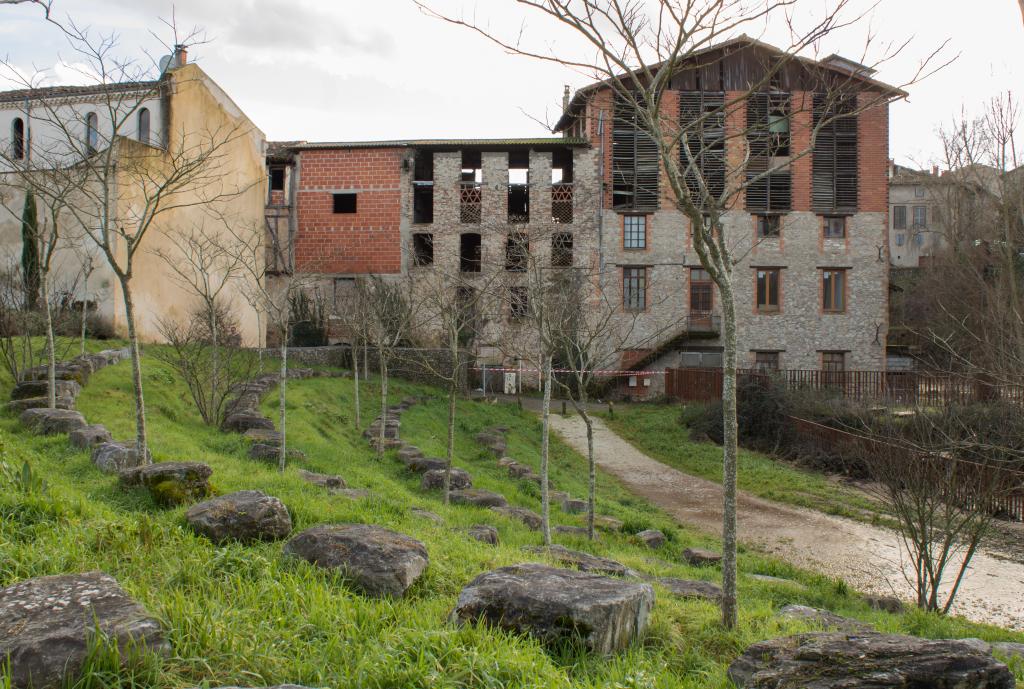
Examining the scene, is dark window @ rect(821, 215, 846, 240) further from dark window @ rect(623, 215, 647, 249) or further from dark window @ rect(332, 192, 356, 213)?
dark window @ rect(332, 192, 356, 213)

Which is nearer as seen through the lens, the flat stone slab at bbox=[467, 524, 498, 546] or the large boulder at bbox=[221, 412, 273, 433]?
the flat stone slab at bbox=[467, 524, 498, 546]

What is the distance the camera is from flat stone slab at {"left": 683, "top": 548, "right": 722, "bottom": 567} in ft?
30.6

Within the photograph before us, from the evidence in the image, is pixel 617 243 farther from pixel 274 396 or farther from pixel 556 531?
pixel 556 531

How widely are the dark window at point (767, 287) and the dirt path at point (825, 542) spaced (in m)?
16.7

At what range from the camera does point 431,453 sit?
15.2 metres

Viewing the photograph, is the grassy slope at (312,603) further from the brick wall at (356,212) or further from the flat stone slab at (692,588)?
the brick wall at (356,212)

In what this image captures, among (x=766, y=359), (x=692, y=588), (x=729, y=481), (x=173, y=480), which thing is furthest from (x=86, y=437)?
(x=766, y=359)

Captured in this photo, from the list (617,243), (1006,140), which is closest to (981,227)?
(1006,140)

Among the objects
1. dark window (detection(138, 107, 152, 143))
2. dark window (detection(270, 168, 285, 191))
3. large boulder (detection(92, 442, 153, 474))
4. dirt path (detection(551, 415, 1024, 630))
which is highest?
dark window (detection(270, 168, 285, 191))

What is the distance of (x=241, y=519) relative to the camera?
5453 millimetres

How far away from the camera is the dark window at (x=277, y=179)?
34.6 meters

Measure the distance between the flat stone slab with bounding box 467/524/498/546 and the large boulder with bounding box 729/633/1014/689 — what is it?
398 centimetres

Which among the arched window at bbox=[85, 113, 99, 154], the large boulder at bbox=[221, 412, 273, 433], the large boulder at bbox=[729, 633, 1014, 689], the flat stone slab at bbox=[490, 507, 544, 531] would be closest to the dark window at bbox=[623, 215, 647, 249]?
the arched window at bbox=[85, 113, 99, 154]

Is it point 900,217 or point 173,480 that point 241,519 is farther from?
point 900,217
